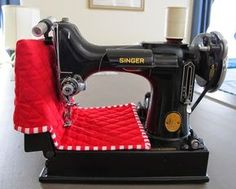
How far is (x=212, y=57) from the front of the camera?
2.48ft

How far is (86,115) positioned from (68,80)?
21 cm

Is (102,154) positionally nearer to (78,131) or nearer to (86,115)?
(78,131)

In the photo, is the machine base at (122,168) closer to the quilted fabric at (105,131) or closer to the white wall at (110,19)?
the quilted fabric at (105,131)

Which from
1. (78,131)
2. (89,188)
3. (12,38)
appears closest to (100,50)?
(78,131)

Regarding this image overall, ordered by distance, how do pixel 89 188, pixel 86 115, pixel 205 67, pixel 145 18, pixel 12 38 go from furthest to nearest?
pixel 145 18 → pixel 12 38 → pixel 86 115 → pixel 205 67 → pixel 89 188

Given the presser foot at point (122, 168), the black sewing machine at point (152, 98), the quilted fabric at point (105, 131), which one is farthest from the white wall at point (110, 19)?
the presser foot at point (122, 168)

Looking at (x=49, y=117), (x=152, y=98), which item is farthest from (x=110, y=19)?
(x=49, y=117)

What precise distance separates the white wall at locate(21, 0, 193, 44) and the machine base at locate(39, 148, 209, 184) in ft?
8.32

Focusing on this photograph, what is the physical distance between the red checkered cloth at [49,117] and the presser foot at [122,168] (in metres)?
0.02

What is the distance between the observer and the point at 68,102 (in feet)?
2.56

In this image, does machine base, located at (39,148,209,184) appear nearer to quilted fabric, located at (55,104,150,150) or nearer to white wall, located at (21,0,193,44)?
quilted fabric, located at (55,104,150,150)

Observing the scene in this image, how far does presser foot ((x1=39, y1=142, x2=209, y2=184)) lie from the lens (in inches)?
26.9

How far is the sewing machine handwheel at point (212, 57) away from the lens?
754 millimetres

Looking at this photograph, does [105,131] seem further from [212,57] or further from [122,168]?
[212,57]
